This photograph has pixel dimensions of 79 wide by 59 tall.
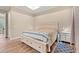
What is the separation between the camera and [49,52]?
60.7 inches

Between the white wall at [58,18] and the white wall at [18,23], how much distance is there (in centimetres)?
12

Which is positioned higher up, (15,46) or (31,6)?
(31,6)

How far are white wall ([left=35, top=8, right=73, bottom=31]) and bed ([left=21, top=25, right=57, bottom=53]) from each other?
93mm

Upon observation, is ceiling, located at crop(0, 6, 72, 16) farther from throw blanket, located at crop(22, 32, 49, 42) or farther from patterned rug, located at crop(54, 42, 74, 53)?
patterned rug, located at crop(54, 42, 74, 53)

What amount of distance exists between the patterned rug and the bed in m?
0.11

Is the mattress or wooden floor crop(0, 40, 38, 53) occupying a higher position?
the mattress

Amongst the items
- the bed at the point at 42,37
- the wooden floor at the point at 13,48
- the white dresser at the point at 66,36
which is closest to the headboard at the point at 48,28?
the bed at the point at 42,37

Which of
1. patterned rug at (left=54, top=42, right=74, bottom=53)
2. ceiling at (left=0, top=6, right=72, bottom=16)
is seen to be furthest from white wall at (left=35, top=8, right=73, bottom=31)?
patterned rug at (left=54, top=42, right=74, bottom=53)

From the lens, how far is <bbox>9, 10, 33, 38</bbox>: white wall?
154cm

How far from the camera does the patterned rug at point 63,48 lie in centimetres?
152

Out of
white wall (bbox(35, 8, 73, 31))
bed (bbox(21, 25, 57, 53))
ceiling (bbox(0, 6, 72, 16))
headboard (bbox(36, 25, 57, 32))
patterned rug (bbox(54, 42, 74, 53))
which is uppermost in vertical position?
ceiling (bbox(0, 6, 72, 16))
